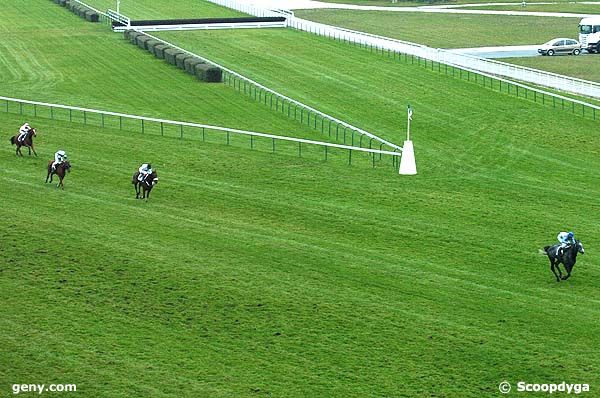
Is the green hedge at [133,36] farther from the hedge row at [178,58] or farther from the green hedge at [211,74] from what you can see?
the green hedge at [211,74]

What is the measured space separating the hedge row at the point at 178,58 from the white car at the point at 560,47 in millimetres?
22563

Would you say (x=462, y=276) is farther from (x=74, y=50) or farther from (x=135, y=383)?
(x=74, y=50)

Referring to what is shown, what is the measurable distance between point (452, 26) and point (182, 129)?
160ft

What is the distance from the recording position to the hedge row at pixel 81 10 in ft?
281

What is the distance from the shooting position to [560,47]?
76.0m

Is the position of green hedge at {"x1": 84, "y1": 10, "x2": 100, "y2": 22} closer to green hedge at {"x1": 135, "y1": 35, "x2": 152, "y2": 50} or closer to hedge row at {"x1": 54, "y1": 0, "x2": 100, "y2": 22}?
hedge row at {"x1": 54, "y1": 0, "x2": 100, "y2": 22}

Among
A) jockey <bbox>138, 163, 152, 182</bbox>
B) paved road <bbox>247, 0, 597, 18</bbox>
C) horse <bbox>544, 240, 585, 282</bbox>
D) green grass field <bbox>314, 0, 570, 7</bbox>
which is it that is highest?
green grass field <bbox>314, 0, 570, 7</bbox>

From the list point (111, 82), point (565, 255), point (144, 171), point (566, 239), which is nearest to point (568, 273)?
point (565, 255)

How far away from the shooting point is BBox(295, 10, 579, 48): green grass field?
272 ft

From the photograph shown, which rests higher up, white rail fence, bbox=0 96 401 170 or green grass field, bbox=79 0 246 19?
green grass field, bbox=79 0 246 19

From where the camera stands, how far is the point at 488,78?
2410 inches

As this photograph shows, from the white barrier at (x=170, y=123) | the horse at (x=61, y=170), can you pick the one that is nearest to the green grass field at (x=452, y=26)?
the white barrier at (x=170, y=123)

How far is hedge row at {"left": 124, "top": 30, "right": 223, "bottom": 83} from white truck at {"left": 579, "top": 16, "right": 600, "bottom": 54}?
25.8 m

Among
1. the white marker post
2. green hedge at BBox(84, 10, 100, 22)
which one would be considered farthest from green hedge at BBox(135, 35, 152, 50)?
the white marker post
